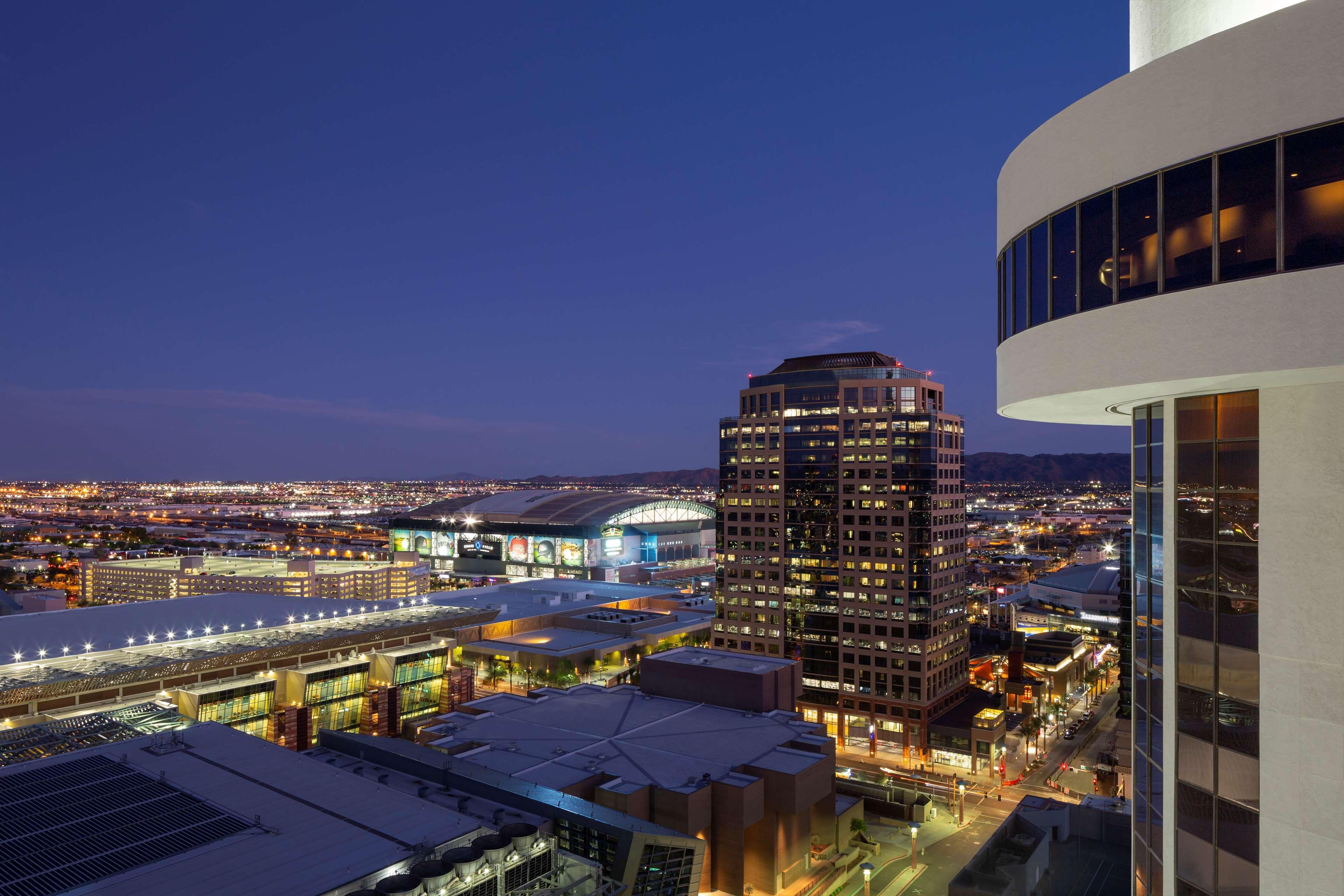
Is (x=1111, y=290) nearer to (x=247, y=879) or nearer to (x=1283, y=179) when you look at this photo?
(x=1283, y=179)

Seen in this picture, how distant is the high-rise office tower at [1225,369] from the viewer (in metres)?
12.6

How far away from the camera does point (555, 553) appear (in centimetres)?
18075

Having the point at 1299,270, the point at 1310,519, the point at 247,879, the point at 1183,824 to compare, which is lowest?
the point at 247,879

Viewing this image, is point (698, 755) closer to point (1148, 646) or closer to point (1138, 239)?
point (1148, 646)

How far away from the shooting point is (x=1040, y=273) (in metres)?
17.1

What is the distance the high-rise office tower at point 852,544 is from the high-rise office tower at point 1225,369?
75.8m

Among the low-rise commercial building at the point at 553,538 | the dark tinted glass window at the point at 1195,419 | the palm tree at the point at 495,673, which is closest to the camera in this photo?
the dark tinted glass window at the point at 1195,419

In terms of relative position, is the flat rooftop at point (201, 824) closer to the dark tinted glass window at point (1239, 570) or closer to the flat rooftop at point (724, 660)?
the dark tinted glass window at point (1239, 570)

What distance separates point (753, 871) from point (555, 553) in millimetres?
129501

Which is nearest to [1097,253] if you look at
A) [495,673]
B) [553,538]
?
[495,673]

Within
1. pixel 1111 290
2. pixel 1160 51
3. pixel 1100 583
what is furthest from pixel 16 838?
pixel 1100 583

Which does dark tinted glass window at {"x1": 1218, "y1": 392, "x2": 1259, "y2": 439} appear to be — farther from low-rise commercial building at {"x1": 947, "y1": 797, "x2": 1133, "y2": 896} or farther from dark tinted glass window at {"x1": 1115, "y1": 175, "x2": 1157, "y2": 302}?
low-rise commercial building at {"x1": 947, "y1": 797, "x2": 1133, "y2": 896}

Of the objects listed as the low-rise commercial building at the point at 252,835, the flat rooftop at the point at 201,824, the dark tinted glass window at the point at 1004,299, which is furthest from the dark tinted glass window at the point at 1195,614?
the flat rooftop at the point at 201,824

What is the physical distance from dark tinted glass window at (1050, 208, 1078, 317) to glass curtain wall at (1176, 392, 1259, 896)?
294cm
